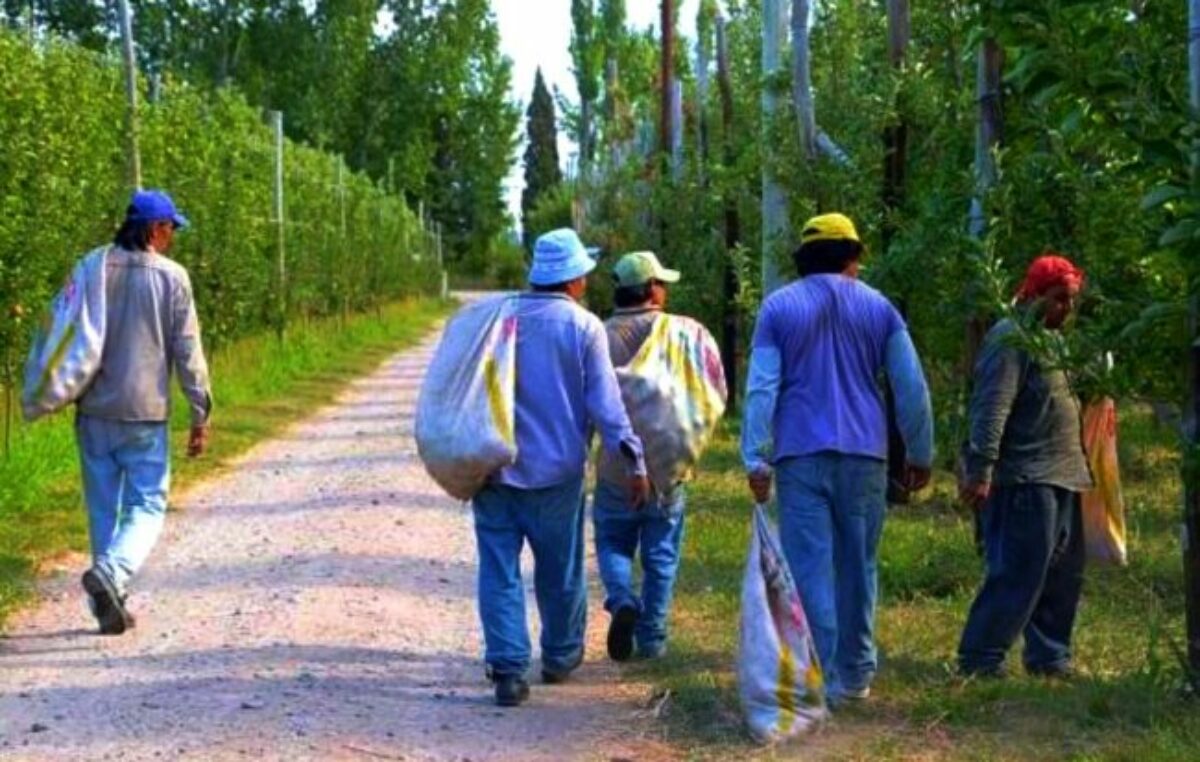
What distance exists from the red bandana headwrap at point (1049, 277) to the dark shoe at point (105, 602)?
3.87 meters

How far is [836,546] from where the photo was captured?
6508 mm

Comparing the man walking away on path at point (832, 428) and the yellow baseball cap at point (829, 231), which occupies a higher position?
the yellow baseball cap at point (829, 231)

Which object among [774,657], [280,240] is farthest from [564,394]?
[280,240]

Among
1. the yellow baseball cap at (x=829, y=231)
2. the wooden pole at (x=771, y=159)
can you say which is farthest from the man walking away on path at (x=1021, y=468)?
the wooden pole at (x=771, y=159)

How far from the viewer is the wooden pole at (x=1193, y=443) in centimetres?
574

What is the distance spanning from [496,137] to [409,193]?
1019cm

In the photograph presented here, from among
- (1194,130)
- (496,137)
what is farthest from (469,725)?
(496,137)

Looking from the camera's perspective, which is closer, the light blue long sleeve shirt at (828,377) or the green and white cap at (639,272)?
the light blue long sleeve shirt at (828,377)

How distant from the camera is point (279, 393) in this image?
21.2 meters

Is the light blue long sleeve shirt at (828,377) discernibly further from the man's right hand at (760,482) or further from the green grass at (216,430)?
the green grass at (216,430)

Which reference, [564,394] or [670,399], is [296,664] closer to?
[564,394]

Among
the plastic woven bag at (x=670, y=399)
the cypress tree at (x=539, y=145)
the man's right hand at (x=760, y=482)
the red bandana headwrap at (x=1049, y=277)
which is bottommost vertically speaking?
the man's right hand at (x=760, y=482)

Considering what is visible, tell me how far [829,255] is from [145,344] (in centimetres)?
319

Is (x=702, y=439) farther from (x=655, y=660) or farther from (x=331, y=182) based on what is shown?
(x=331, y=182)
